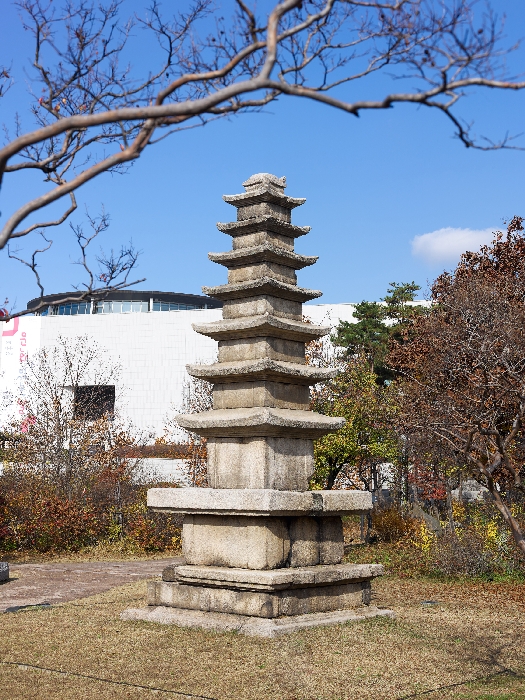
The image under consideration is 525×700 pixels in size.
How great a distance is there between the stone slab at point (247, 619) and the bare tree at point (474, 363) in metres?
3.46

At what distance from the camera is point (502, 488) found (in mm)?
23266

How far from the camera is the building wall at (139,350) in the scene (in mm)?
49688

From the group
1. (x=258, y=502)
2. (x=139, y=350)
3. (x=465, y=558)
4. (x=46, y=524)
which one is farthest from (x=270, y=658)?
(x=139, y=350)

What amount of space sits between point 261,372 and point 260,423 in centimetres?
94

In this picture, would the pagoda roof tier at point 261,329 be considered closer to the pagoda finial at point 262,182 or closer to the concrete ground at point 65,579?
the pagoda finial at point 262,182

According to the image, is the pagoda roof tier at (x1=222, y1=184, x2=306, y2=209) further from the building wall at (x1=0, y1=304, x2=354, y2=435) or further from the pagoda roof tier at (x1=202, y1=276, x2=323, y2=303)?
the building wall at (x1=0, y1=304, x2=354, y2=435)

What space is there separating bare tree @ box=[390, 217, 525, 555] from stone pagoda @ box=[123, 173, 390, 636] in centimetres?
326

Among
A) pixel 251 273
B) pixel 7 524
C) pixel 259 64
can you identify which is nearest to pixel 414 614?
pixel 251 273

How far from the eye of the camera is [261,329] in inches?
482

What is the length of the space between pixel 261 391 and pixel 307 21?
7177mm

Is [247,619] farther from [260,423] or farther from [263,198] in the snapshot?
[263,198]

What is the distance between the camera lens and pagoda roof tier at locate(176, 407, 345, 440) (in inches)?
452

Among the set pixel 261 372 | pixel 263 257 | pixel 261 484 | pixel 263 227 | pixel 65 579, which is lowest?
pixel 65 579

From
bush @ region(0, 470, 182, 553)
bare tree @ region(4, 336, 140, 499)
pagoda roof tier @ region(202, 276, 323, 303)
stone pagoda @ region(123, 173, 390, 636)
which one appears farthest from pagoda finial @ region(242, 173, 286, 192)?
bare tree @ region(4, 336, 140, 499)
